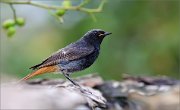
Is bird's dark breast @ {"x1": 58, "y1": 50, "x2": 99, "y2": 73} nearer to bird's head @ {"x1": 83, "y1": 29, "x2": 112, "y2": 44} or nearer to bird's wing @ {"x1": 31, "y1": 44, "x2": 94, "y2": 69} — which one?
bird's wing @ {"x1": 31, "y1": 44, "x2": 94, "y2": 69}

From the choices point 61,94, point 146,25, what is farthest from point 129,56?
point 61,94

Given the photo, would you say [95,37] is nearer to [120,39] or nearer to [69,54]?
[69,54]

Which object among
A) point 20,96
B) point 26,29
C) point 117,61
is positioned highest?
point 26,29

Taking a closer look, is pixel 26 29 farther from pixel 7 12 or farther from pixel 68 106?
pixel 68 106

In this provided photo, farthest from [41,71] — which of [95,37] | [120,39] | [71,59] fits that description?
[120,39]

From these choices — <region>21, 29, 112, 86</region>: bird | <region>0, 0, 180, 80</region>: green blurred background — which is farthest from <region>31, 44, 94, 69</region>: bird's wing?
<region>0, 0, 180, 80</region>: green blurred background

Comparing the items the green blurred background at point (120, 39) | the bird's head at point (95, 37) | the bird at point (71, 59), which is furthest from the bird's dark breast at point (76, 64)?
the green blurred background at point (120, 39)

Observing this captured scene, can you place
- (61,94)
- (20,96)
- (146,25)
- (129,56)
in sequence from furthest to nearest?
1. (146,25)
2. (129,56)
3. (61,94)
4. (20,96)

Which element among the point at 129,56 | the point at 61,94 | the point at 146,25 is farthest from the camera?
the point at 146,25
